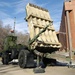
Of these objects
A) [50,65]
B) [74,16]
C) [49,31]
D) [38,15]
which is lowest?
[50,65]

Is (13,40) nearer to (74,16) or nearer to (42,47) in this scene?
(42,47)

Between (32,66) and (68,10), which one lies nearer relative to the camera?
(32,66)

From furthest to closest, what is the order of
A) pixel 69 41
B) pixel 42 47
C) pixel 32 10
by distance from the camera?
pixel 69 41
pixel 32 10
pixel 42 47

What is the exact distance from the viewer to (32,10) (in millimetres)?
14094

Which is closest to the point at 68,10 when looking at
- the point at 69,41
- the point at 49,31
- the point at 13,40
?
the point at 69,41

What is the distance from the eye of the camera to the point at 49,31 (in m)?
14.3

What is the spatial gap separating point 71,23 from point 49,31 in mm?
17546

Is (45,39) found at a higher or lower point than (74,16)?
lower

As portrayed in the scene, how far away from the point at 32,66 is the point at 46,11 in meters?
4.45

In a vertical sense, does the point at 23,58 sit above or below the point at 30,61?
above

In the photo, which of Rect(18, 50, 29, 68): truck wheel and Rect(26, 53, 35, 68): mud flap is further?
Rect(26, 53, 35, 68): mud flap

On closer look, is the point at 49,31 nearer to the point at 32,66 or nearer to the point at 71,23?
the point at 32,66

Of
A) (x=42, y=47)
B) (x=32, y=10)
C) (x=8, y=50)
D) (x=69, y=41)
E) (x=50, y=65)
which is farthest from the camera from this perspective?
(x=69, y=41)

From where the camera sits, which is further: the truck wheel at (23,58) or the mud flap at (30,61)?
the mud flap at (30,61)
